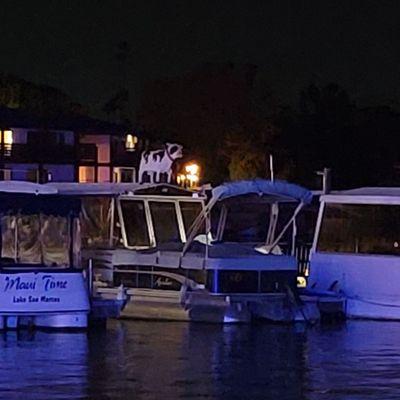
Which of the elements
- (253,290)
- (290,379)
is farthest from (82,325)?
(290,379)

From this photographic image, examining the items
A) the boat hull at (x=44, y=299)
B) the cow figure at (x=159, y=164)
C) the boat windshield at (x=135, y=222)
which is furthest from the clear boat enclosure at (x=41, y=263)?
the cow figure at (x=159, y=164)

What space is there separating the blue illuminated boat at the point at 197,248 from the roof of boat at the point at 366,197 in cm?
100

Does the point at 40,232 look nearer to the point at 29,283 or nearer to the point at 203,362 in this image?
the point at 29,283

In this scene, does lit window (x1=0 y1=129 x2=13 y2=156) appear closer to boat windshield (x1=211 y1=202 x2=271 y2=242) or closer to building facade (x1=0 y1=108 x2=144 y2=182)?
building facade (x1=0 y1=108 x2=144 y2=182)

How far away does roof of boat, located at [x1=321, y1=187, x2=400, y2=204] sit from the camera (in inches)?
1409

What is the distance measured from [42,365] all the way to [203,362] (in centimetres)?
289

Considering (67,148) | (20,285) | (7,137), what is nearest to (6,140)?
(7,137)

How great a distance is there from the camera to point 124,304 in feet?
109

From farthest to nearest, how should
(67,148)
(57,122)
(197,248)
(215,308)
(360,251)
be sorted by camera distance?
(57,122) → (67,148) → (360,251) → (197,248) → (215,308)

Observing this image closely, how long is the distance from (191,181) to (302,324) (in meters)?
24.9

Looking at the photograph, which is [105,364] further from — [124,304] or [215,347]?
[124,304]

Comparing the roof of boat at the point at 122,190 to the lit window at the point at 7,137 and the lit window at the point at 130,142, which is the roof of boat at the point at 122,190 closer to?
the lit window at the point at 7,137

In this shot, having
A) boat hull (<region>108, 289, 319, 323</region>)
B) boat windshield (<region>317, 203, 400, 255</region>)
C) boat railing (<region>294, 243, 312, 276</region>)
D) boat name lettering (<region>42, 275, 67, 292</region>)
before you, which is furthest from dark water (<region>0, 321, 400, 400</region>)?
boat railing (<region>294, 243, 312, 276</region>)

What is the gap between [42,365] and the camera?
1008 inches
